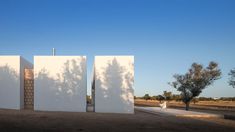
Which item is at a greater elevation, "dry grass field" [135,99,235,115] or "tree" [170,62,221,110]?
"tree" [170,62,221,110]

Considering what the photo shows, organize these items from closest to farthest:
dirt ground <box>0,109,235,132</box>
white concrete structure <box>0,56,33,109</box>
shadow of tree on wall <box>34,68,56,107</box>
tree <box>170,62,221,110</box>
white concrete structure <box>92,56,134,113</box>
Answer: dirt ground <box>0,109,235,132</box>
white concrete structure <box>92,56,134,113</box>
shadow of tree on wall <box>34,68,56,107</box>
white concrete structure <box>0,56,33,109</box>
tree <box>170,62,221,110</box>

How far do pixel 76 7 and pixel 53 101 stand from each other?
25.3ft

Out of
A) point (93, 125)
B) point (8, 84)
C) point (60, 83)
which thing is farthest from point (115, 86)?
point (93, 125)

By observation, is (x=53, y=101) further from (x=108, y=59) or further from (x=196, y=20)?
(x=196, y=20)

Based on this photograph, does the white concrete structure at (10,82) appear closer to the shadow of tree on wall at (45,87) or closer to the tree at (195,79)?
the shadow of tree on wall at (45,87)

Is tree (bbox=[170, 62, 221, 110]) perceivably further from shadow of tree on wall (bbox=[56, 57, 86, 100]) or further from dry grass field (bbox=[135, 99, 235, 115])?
shadow of tree on wall (bbox=[56, 57, 86, 100])

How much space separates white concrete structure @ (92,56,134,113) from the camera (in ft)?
80.9

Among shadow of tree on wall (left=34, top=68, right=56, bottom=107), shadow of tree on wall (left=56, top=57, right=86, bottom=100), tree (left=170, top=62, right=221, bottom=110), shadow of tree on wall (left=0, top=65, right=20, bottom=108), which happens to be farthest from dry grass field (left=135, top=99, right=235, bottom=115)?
shadow of tree on wall (left=0, top=65, right=20, bottom=108)

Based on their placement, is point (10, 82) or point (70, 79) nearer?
point (70, 79)

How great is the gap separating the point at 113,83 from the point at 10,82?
7.78 m

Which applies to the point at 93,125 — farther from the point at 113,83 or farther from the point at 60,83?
the point at 60,83

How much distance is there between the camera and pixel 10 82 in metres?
25.1

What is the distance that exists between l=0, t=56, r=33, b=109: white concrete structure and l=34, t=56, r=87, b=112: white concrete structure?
1333mm

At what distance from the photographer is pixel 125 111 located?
978 inches
